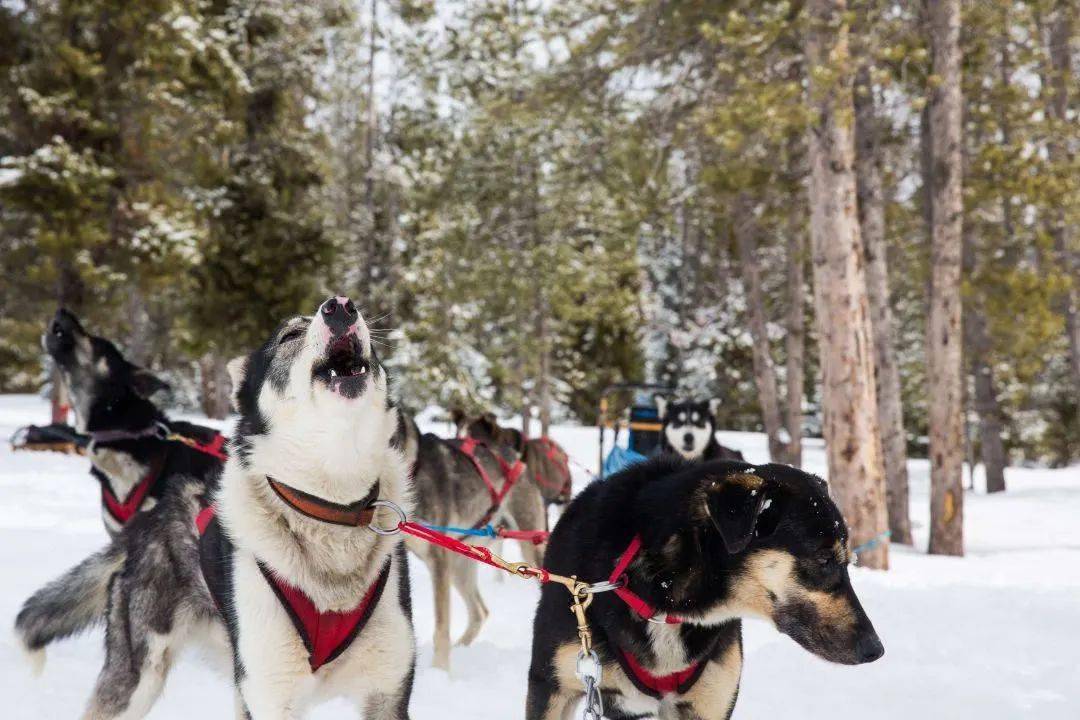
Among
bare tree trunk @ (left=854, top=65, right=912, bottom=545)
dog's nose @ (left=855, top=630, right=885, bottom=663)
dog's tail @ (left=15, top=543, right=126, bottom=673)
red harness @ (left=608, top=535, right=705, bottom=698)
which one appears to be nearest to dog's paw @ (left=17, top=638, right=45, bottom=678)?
dog's tail @ (left=15, top=543, right=126, bottom=673)

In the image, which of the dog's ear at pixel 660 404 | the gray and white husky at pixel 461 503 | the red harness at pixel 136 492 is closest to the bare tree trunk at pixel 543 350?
the dog's ear at pixel 660 404

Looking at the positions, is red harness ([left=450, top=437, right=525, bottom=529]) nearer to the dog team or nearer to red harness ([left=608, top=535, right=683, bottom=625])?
the dog team

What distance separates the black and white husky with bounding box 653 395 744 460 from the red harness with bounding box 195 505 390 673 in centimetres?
579

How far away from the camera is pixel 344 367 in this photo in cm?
272

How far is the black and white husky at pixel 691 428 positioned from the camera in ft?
27.4

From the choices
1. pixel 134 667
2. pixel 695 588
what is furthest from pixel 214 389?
pixel 695 588

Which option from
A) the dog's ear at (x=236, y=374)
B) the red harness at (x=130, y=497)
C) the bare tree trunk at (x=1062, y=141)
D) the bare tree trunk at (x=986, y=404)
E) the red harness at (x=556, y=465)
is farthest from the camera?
the bare tree trunk at (x=986, y=404)

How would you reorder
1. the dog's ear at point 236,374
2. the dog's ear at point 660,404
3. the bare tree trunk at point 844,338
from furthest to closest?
the dog's ear at point 660,404 → the bare tree trunk at point 844,338 → the dog's ear at point 236,374

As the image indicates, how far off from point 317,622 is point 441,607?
322cm

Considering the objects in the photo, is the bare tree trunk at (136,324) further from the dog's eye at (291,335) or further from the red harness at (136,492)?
the dog's eye at (291,335)

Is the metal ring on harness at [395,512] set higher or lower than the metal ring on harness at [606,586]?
higher

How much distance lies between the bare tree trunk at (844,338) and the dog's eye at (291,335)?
276 inches

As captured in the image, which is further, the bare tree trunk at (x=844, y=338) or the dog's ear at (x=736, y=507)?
the bare tree trunk at (x=844, y=338)

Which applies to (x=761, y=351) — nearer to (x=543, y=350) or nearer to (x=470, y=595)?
(x=543, y=350)
